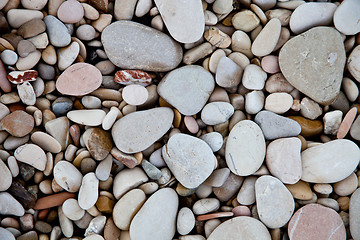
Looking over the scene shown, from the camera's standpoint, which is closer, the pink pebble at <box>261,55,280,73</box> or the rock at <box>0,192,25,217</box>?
the rock at <box>0,192,25,217</box>

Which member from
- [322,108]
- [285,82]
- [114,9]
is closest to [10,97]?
[114,9]

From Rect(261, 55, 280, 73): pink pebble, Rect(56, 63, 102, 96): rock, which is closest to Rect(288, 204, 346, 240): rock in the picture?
Rect(261, 55, 280, 73): pink pebble

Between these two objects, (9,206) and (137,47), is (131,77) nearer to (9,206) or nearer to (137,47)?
(137,47)

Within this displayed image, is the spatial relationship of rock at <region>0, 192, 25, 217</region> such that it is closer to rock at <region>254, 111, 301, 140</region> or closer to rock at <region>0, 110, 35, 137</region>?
rock at <region>0, 110, 35, 137</region>

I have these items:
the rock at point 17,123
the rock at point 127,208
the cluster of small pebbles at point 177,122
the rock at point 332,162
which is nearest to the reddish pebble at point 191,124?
the cluster of small pebbles at point 177,122

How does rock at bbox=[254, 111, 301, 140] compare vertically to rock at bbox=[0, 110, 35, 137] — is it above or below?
below

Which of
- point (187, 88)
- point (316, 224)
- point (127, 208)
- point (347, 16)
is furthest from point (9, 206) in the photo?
point (347, 16)
